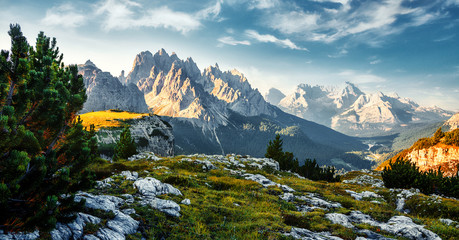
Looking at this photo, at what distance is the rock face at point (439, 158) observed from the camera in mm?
78244

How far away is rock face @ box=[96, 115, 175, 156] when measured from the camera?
5342 inches

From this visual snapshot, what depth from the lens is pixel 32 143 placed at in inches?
237

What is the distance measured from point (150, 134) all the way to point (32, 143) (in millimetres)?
172632

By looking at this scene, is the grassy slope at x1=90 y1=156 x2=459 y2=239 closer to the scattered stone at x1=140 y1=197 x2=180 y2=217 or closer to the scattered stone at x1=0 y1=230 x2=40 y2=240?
the scattered stone at x1=140 y1=197 x2=180 y2=217

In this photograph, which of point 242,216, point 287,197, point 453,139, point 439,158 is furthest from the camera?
point 439,158

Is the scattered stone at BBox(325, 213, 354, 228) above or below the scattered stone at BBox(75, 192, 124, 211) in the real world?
below

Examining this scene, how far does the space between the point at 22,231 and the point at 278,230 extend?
35.4 feet

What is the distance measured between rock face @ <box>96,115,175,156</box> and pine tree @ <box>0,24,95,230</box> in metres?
137

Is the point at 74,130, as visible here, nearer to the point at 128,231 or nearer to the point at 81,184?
the point at 81,184

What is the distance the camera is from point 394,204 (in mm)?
22578

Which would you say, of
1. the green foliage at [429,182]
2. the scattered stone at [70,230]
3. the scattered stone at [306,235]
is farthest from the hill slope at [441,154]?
Answer: the scattered stone at [70,230]

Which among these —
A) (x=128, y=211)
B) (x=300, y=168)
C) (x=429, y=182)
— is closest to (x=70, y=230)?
(x=128, y=211)

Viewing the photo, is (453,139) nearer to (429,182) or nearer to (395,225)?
(429,182)

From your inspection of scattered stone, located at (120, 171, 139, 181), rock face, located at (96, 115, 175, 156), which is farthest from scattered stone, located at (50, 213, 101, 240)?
rock face, located at (96, 115, 175, 156)
